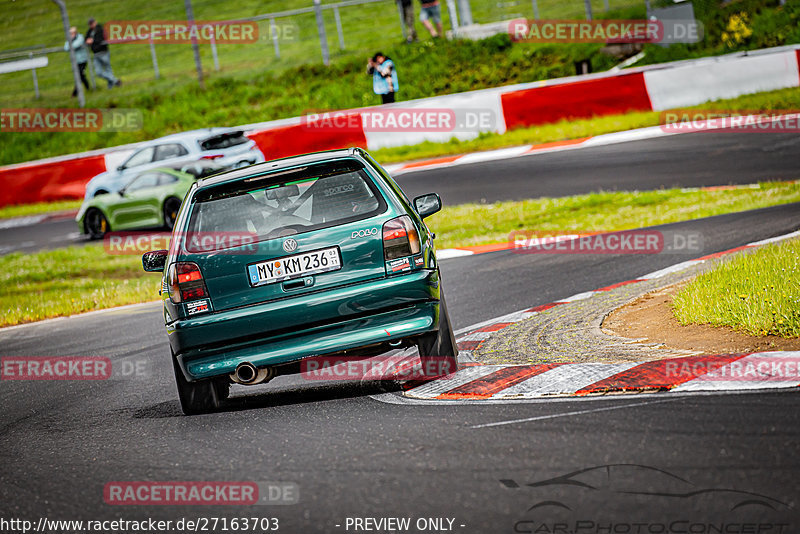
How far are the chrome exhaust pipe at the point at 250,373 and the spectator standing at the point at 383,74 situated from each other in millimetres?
16548

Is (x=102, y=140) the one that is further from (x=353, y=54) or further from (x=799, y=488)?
(x=799, y=488)

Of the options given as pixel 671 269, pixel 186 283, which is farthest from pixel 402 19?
pixel 186 283

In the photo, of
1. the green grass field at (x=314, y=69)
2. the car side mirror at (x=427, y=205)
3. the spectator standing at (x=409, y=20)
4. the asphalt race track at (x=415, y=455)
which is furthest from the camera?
the spectator standing at (x=409, y=20)

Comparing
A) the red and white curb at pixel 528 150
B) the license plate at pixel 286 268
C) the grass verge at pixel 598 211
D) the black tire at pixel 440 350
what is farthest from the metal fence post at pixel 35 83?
the black tire at pixel 440 350

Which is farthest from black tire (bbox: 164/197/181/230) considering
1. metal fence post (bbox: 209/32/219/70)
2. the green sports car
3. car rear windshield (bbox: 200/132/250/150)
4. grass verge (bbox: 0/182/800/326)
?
metal fence post (bbox: 209/32/219/70)

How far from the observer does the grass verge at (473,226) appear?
1382 centimetres

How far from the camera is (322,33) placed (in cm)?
2756

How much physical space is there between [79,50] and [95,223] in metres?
11.8

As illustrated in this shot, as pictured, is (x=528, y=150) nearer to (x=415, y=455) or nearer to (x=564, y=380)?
(x=564, y=380)

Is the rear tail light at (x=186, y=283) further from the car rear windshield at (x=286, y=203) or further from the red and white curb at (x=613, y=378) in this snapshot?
the red and white curb at (x=613, y=378)

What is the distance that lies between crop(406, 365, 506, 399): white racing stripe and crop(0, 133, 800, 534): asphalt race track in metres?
0.16

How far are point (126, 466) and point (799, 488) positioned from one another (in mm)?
3263

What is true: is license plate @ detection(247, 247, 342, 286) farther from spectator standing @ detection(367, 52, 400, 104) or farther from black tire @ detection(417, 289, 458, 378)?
spectator standing @ detection(367, 52, 400, 104)

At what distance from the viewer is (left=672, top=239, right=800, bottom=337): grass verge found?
6652 mm
